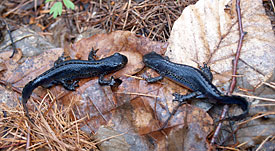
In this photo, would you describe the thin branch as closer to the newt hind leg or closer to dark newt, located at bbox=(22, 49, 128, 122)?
the newt hind leg

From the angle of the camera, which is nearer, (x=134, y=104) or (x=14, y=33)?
(x=134, y=104)

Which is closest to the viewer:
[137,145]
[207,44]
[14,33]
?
[137,145]

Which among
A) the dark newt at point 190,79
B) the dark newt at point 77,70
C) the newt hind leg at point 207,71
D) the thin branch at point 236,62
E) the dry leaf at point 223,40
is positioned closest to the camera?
the thin branch at point 236,62

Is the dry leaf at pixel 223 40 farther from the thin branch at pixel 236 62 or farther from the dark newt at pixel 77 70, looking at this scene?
the dark newt at pixel 77 70

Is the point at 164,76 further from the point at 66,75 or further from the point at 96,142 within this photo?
the point at 66,75

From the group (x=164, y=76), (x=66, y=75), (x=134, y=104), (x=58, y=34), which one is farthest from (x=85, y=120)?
(x=58, y=34)

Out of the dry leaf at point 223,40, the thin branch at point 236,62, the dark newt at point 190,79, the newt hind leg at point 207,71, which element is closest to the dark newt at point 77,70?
the dark newt at point 190,79
